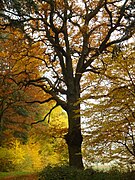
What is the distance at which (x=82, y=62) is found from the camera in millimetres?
11711

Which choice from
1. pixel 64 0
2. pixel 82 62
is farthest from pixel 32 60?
pixel 64 0

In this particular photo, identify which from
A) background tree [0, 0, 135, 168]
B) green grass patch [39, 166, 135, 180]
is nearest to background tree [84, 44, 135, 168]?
green grass patch [39, 166, 135, 180]

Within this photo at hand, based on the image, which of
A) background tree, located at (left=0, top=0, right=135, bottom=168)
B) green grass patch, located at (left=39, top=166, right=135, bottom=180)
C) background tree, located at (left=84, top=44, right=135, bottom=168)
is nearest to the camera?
background tree, located at (left=84, top=44, right=135, bottom=168)

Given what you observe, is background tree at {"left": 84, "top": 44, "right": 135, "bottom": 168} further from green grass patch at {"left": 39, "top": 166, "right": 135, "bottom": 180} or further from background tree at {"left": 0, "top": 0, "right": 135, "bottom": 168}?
background tree at {"left": 0, "top": 0, "right": 135, "bottom": 168}

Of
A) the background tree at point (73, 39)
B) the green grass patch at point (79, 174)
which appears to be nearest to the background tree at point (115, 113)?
the green grass patch at point (79, 174)

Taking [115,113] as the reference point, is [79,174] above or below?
below

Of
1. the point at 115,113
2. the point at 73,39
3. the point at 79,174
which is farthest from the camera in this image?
the point at 73,39

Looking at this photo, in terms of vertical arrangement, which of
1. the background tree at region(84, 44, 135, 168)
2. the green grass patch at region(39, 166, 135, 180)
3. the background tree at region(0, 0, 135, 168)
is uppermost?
the background tree at region(0, 0, 135, 168)

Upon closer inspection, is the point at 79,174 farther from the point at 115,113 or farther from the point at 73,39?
the point at 73,39

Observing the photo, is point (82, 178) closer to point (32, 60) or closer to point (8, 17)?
point (8, 17)

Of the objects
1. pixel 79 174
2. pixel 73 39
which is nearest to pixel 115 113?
pixel 79 174

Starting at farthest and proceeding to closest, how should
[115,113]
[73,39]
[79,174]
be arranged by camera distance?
[73,39] < [79,174] < [115,113]

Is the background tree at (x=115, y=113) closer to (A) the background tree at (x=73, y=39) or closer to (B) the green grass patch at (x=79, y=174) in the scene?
(B) the green grass patch at (x=79, y=174)

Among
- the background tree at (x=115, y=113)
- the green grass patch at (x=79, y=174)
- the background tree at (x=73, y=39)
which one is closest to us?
the background tree at (x=115, y=113)
